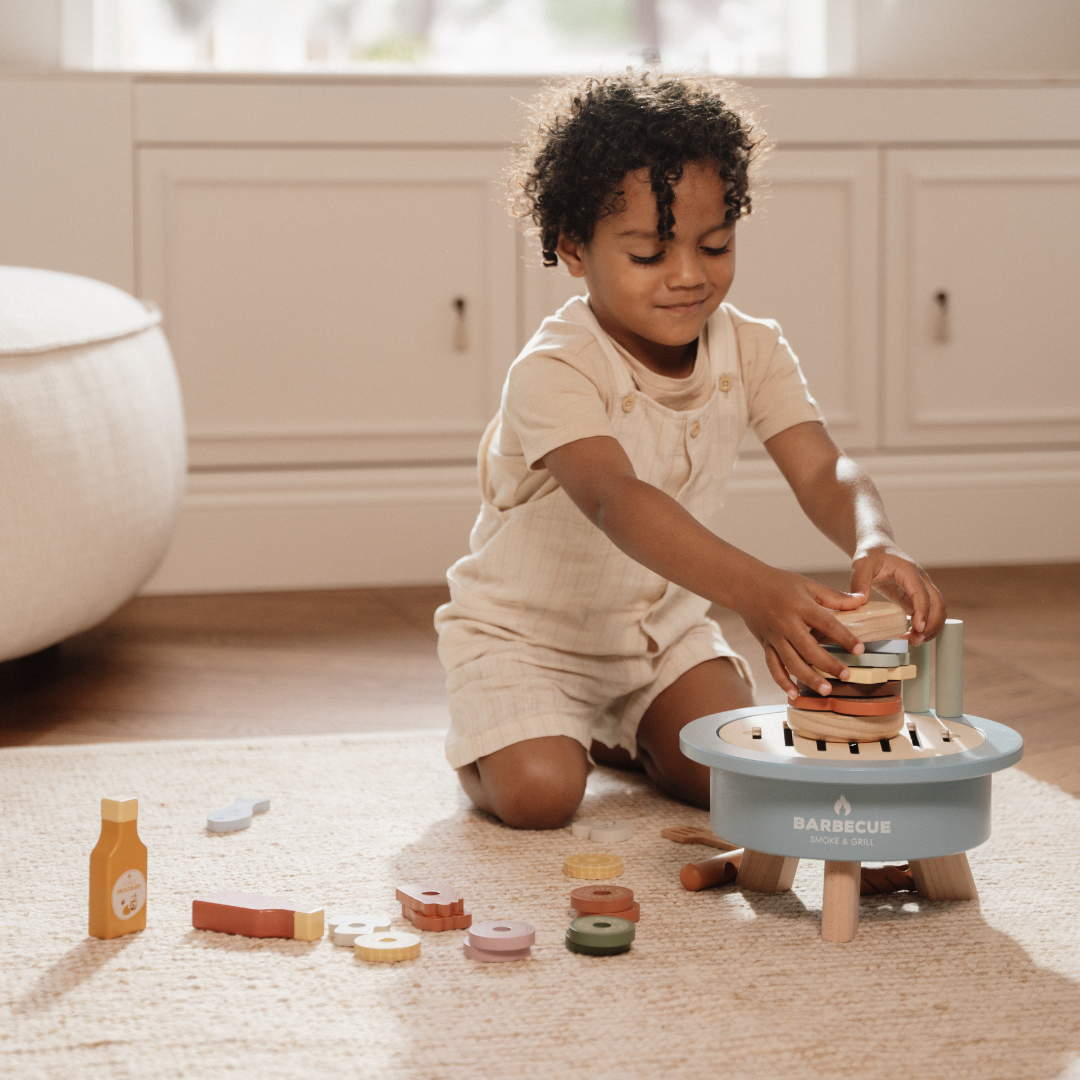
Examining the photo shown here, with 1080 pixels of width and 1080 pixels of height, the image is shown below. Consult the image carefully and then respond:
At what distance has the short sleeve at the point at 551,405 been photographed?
1.02m

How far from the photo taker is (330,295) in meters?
2.00

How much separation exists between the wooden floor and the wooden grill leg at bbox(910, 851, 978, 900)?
0.27 meters

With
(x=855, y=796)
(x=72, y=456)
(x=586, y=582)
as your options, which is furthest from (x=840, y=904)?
(x=72, y=456)

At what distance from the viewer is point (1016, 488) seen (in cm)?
217

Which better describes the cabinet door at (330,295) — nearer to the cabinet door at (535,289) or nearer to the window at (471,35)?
the cabinet door at (535,289)

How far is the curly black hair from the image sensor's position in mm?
1023

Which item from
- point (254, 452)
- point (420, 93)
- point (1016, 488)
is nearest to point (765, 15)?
point (420, 93)

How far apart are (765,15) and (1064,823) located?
1.72 m

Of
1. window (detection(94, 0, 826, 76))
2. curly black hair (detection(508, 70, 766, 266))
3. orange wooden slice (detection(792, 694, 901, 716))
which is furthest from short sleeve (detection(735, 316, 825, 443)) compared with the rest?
window (detection(94, 0, 826, 76))

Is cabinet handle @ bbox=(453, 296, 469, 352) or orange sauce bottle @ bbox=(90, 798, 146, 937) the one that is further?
cabinet handle @ bbox=(453, 296, 469, 352)

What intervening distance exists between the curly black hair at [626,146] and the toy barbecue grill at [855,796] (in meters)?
0.39

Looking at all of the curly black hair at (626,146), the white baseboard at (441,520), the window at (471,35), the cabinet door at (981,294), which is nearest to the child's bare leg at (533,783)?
the curly black hair at (626,146)

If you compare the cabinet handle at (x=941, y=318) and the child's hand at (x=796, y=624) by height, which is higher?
the cabinet handle at (x=941, y=318)

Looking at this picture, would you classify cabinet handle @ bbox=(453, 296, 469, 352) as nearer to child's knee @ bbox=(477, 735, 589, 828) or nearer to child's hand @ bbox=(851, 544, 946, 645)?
child's knee @ bbox=(477, 735, 589, 828)
